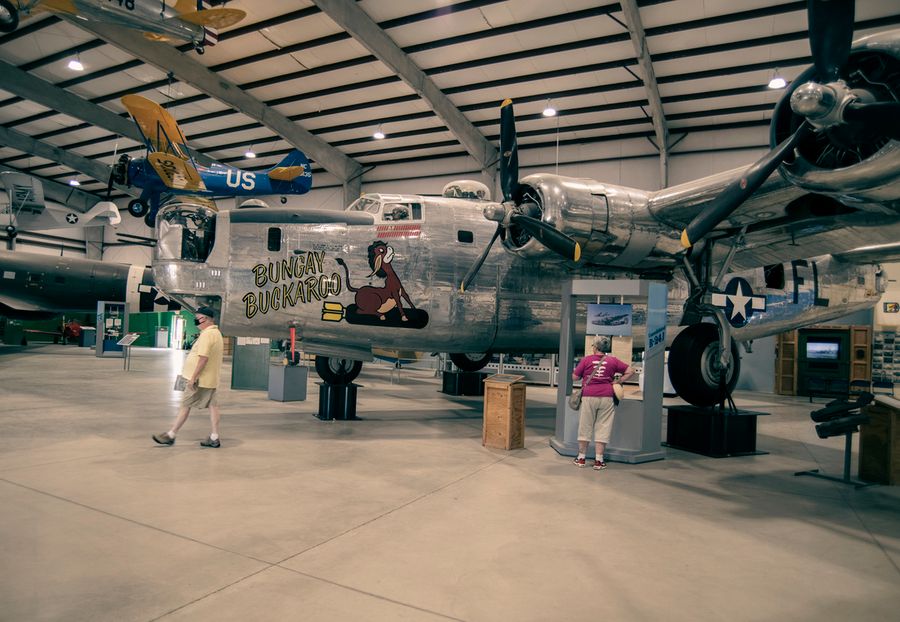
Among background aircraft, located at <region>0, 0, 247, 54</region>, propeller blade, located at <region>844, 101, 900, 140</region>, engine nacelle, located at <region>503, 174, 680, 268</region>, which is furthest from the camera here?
background aircraft, located at <region>0, 0, 247, 54</region>

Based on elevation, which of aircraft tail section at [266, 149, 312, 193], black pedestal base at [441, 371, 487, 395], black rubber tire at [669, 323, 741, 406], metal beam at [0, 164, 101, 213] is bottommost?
black pedestal base at [441, 371, 487, 395]

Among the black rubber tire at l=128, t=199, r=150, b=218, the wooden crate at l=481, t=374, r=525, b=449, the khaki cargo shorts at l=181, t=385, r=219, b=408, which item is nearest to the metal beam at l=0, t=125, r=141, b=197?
the black rubber tire at l=128, t=199, r=150, b=218

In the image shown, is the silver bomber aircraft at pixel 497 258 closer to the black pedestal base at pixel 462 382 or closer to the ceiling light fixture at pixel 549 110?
the black pedestal base at pixel 462 382

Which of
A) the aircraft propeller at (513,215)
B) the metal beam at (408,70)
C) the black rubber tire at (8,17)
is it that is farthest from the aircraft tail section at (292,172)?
the aircraft propeller at (513,215)

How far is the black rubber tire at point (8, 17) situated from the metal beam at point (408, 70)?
24.0 feet

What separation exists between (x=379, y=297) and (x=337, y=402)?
2.19 metres

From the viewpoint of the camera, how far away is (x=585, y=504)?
5.48 metres

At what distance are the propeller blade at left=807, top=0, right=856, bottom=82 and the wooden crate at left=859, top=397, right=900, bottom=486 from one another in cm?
410

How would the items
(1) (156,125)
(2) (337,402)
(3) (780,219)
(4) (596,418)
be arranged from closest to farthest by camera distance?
1. (4) (596,418)
2. (3) (780,219)
3. (2) (337,402)
4. (1) (156,125)

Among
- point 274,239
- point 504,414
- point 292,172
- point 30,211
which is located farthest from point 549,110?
point 30,211

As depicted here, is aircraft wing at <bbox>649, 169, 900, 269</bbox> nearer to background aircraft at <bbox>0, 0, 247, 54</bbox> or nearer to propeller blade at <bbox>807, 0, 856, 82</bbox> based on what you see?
propeller blade at <bbox>807, 0, 856, 82</bbox>

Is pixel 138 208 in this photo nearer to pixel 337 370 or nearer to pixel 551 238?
pixel 337 370

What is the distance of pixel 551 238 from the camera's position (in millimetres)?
8242

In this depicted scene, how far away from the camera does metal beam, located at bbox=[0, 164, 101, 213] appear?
37062 mm
